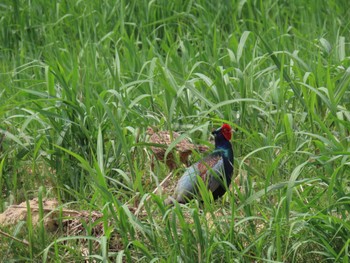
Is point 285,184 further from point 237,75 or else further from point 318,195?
point 237,75

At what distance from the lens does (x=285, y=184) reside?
4395 mm

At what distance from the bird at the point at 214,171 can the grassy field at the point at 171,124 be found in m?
0.06

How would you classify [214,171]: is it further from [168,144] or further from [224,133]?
[168,144]

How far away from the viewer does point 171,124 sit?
5.46 m

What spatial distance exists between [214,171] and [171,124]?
58cm

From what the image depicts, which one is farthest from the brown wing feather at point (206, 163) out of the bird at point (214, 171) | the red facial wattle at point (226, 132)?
the red facial wattle at point (226, 132)

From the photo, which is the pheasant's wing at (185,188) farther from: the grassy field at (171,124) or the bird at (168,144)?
the bird at (168,144)

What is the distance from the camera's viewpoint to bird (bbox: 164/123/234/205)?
4918 millimetres

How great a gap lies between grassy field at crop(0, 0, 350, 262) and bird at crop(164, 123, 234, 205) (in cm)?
6

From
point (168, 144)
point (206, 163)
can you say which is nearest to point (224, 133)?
point (206, 163)

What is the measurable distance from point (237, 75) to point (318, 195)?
1.29 m

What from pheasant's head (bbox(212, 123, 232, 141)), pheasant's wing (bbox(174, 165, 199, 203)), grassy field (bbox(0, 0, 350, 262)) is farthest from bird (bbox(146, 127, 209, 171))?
pheasant's wing (bbox(174, 165, 199, 203))

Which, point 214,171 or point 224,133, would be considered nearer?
point 214,171

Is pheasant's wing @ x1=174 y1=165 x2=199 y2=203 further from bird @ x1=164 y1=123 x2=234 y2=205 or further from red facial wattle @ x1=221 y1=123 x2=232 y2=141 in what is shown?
red facial wattle @ x1=221 y1=123 x2=232 y2=141
